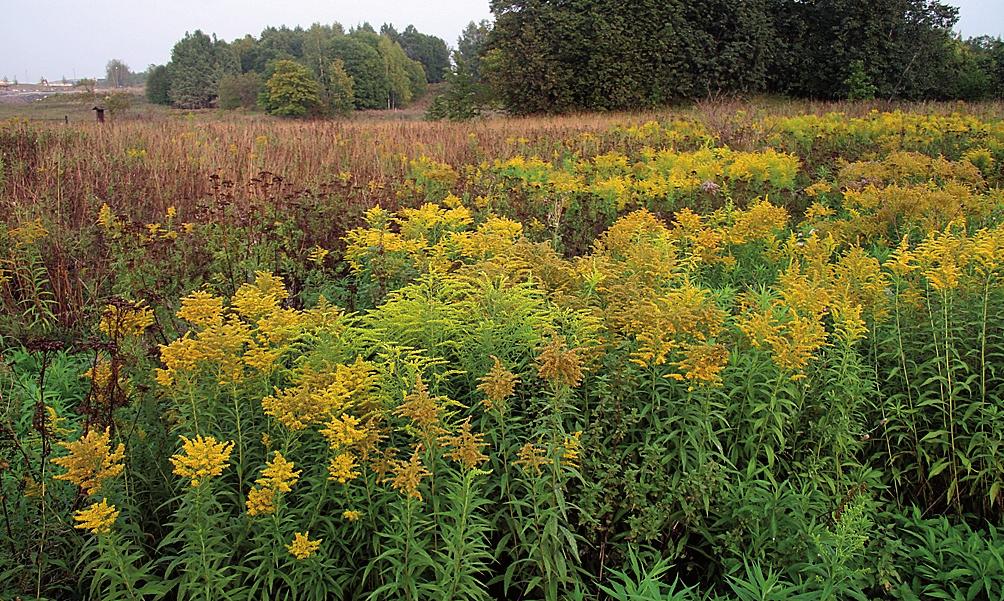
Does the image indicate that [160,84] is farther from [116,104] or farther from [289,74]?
[116,104]

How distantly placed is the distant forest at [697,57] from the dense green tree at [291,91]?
10 cm

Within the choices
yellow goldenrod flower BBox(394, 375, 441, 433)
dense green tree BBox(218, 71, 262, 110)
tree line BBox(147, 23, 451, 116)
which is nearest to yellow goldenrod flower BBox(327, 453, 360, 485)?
yellow goldenrod flower BBox(394, 375, 441, 433)

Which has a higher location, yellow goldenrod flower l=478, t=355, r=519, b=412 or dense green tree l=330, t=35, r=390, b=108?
dense green tree l=330, t=35, r=390, b=108

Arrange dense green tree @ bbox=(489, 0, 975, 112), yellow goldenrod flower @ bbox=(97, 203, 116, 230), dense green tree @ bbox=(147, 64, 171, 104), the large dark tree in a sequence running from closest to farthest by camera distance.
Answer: yellow goldenrod flower @ bbox=(97, 203, 116, 230), the large dark tree, dense green tree @ bbox=(489, 0, 975, 112), dense green tree @ bbox=(147, 64, 171, 104)

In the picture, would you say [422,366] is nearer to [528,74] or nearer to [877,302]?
[877,302]

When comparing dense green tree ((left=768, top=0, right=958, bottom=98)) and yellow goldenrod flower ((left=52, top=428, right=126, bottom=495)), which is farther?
dense green tree ((left=768, top=0, right=958, bottom=98))

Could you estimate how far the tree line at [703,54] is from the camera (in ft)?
88.4

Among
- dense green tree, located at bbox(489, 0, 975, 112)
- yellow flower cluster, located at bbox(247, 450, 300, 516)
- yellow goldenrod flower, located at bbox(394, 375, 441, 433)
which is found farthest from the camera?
dense green tree, located at bbox(489, 0, 975, 112)

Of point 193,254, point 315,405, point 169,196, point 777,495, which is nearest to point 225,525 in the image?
point 315,405

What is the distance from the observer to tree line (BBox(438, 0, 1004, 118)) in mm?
26938

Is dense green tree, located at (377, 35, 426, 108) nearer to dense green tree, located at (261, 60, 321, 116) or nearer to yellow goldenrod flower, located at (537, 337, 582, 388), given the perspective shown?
dense green tree, located at (261, 60, 321, 116)

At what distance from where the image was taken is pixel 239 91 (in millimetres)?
46375

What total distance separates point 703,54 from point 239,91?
109 ft

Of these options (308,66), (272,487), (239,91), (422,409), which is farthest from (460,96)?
(272,487)
